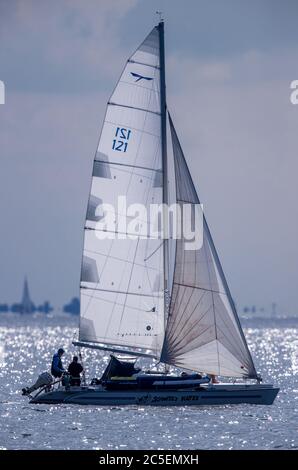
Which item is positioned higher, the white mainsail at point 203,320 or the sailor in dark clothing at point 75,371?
the white mainsail at point 203,320

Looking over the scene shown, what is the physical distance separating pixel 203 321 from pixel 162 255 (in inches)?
116

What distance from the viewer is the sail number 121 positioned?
54.6 metres

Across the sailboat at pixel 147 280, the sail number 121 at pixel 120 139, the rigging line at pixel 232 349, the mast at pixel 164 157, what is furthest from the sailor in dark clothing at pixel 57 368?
the sail number 121 at pixel 120 139

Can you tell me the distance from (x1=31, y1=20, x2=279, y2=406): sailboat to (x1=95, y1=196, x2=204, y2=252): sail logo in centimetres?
6

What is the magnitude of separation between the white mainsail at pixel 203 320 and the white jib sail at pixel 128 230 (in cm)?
70

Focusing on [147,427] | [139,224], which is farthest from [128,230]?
[147,427]

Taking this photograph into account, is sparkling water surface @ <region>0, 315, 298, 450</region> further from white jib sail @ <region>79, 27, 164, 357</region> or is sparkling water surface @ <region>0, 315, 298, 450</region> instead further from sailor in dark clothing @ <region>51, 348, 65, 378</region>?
white jib sail @ <region>79, 27, 164, 357</region>

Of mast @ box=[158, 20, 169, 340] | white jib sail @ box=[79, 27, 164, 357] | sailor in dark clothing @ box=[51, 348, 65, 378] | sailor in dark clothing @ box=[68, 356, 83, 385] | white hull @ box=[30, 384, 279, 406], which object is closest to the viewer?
white hull @ box=[30, 384, 279, 406]

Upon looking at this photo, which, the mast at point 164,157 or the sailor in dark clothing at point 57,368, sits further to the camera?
the sailor in dark clothing at point 57,368

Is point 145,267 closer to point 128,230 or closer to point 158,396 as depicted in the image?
point 128,230

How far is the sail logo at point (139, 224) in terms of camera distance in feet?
180

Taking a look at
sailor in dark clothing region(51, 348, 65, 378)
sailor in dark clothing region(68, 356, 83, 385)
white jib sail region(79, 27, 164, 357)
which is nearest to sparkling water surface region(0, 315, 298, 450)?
sailor in dark clothing region(68, 356, 83, 385)

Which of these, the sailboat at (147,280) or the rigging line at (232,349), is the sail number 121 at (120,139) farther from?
the rigging line at (232,349)
